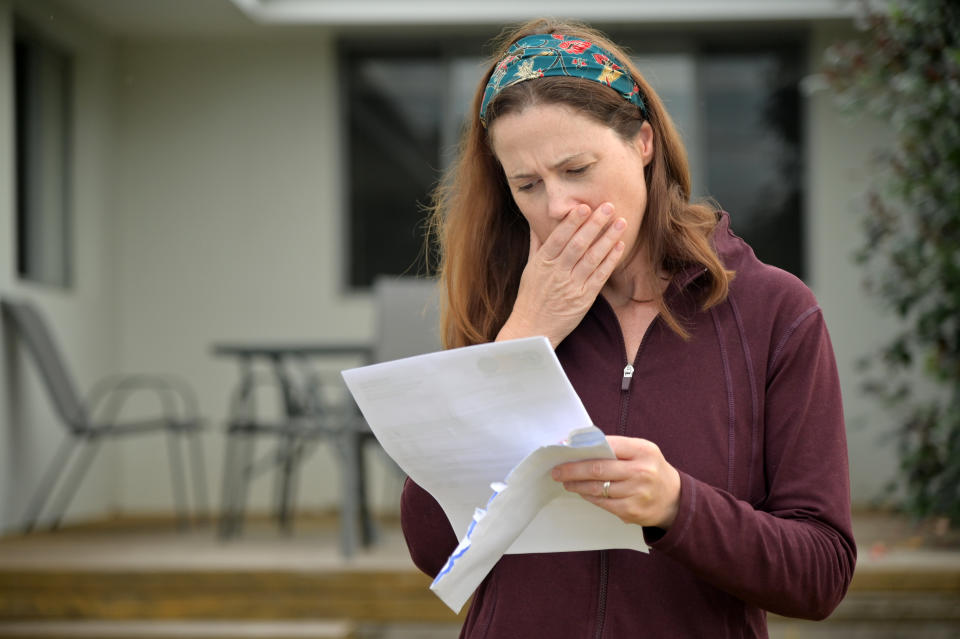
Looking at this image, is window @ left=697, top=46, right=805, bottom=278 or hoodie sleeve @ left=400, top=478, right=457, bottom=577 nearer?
hoodie sleeve @ left=400, top=478, right=457, bottom=577

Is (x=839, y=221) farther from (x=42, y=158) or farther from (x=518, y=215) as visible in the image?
(x=518, y=215)

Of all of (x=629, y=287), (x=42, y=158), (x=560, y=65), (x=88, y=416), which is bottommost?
(x=88, y=416)

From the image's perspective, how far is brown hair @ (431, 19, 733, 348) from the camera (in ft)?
4.06

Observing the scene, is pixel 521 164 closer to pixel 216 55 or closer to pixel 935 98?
pixel 935 98

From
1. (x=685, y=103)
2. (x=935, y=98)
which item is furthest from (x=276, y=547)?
(x=685, y=103)

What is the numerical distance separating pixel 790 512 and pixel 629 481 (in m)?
0.20

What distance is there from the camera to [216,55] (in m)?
6.56

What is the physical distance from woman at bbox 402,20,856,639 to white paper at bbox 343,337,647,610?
3.0 inches

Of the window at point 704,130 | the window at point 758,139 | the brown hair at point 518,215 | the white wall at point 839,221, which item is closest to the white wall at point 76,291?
the window at point 704,130

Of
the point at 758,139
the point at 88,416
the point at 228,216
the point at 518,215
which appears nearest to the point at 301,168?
the point at 228,216

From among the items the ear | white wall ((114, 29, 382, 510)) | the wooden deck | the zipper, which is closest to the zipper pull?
the zipper

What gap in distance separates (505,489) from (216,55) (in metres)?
5.91

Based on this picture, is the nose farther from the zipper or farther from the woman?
the zipper

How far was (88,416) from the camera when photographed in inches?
233
